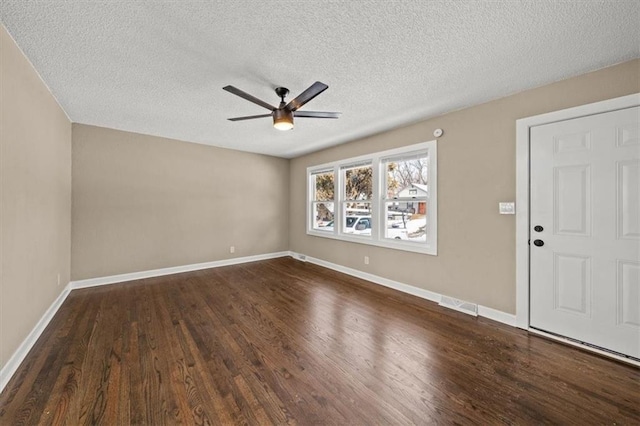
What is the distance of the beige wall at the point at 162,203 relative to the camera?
377 centimetres

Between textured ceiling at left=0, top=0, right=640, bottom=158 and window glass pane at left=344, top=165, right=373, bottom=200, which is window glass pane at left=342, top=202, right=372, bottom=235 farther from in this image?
textured ceiling at left=0, top=0, right=640, bottom=158

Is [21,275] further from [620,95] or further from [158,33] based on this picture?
[620,95]

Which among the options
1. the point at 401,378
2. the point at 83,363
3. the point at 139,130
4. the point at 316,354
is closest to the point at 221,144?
the point at 139,130

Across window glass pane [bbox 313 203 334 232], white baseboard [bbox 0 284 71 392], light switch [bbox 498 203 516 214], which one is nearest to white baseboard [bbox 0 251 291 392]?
white baseboard [bbox 0 284 71 392]

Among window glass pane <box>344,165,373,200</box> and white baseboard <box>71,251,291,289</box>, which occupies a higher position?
window glass pane <box>344,165,373,200</box>

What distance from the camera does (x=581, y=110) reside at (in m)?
2.22

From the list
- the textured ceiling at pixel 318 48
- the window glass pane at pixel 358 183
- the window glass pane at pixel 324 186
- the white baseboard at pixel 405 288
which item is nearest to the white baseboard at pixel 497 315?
the white baseboard at pixel 405 288

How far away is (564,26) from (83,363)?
4397 millimetres

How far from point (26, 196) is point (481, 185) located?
15.0ft

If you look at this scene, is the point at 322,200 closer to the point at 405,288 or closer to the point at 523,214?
the point at 405,288

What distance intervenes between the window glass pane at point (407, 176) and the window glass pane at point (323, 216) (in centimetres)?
152

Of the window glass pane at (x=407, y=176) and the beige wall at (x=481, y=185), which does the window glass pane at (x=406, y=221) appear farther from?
the beige wall at (x=481, y=185)

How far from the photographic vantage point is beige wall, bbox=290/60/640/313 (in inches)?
90.8

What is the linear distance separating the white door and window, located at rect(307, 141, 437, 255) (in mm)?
1111
